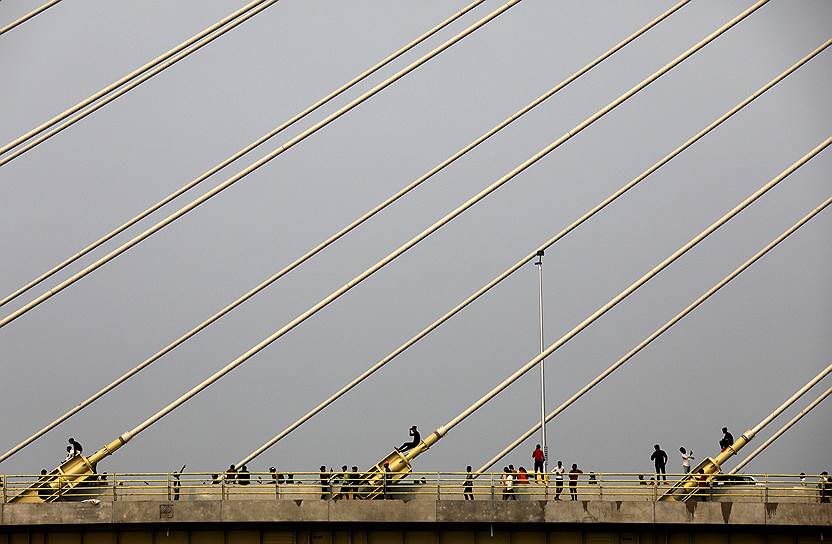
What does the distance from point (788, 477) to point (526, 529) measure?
7638 mm

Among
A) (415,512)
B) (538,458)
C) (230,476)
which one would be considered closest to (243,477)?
(230,476)

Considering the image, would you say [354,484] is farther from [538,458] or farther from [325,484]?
[538,458]

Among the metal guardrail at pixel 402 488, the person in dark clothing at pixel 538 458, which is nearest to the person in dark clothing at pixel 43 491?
the metal guardrail at pixel 402 488

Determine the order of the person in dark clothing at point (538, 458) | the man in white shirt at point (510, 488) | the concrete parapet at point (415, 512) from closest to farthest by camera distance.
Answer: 1. the concrete parapet at point (415, 512)
2. the man in white shirt at point (510, 488)
3. the person in dark clothing at point (538, 458)

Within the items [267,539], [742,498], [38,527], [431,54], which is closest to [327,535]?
[267,539]

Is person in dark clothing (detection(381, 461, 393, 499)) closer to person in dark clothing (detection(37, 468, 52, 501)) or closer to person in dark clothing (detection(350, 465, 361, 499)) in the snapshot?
person in dark clothing (detection(350, 465, 361, 499))

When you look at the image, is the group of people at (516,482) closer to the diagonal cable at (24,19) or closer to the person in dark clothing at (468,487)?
the person in dark clothing at (468,487)

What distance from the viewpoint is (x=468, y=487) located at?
1563 inches

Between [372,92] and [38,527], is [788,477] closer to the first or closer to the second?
[372,92]

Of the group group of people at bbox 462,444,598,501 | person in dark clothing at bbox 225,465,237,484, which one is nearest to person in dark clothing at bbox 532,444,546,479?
group of people at bbox 462,444,598,501

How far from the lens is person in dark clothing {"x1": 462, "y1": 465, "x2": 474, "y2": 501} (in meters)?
39.4

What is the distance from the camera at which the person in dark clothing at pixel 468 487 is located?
1553 inches

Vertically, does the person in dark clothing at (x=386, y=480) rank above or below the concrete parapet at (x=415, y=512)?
above

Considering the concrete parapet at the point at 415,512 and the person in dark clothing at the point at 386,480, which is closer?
the concrete parapet at the point at 415,512
